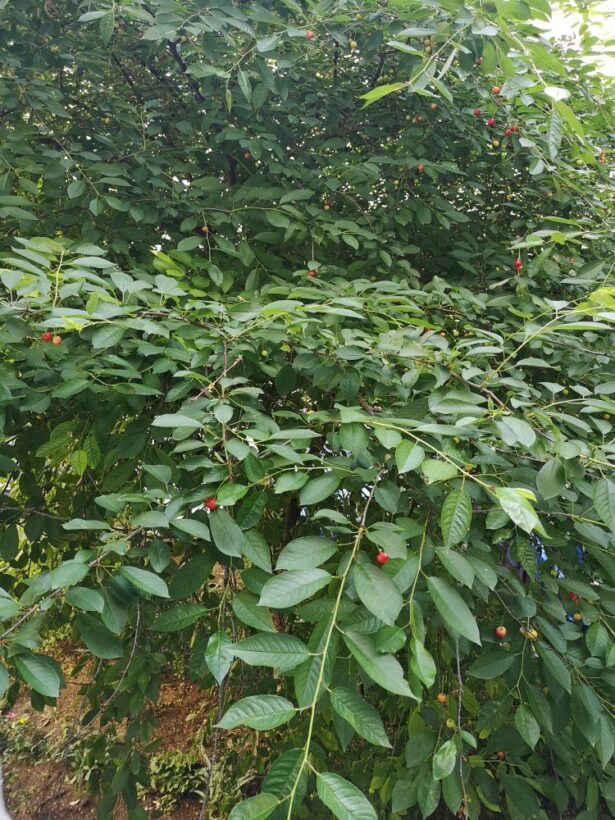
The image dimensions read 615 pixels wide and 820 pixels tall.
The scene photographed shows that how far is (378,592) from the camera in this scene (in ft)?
2.34

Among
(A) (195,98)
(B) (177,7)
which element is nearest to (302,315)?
(B) (177,7)

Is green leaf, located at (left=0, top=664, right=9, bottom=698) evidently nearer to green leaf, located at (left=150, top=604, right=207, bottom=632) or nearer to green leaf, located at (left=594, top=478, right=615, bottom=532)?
green leaf, located at (left=150, top=604, right=207, bottom=632)

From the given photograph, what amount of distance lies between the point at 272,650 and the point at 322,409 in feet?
2.72

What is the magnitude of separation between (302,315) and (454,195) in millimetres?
1460

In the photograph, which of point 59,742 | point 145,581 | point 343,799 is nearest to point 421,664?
point 343,799

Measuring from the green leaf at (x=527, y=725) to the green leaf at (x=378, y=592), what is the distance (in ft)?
1.45

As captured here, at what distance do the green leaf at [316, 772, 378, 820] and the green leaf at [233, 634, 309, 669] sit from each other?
0.41ft

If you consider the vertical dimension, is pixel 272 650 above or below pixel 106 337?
below

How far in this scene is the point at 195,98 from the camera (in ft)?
6.78

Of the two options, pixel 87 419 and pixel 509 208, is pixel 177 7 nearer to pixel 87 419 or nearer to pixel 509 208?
pixel 87 419

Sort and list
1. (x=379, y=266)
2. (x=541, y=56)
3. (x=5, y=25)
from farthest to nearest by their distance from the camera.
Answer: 1. (x=379, y=266)
2. (x=5, y=25)
3. (x=541, y=56)

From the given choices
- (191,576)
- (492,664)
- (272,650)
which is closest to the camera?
(272,650)

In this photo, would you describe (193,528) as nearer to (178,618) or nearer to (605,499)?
(178,618)

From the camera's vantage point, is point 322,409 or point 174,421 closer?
point 174,421
